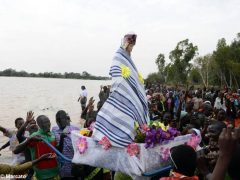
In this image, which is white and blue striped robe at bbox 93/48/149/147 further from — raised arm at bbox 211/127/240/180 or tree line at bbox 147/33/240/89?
tree line at bbox 147/33/240/89

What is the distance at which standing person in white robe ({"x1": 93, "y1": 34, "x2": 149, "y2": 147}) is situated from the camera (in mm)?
4348

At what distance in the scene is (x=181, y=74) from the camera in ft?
181

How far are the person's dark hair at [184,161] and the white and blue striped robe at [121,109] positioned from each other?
3.83 ft

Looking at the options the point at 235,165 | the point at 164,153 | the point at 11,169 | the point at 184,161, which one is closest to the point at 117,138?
the point at 164,153

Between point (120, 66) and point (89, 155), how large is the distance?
3.62 ft

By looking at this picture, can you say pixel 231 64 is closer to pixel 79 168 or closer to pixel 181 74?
pixel 181 74

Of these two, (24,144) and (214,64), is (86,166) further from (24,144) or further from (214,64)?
(214,64)

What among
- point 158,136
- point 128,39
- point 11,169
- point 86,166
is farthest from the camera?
point 86,166

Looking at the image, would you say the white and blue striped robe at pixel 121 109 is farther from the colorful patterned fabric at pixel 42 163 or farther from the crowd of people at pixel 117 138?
the colorful patterned fabric at pixel 42 163

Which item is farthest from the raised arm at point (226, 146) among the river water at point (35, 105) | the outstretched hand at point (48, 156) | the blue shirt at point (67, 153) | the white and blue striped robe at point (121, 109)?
the river water at point (35, 105)

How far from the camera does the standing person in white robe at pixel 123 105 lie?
435 cm

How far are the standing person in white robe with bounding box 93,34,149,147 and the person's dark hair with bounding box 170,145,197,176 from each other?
1168 mm

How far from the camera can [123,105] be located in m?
4.42

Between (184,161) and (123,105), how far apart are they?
1.42 metres
